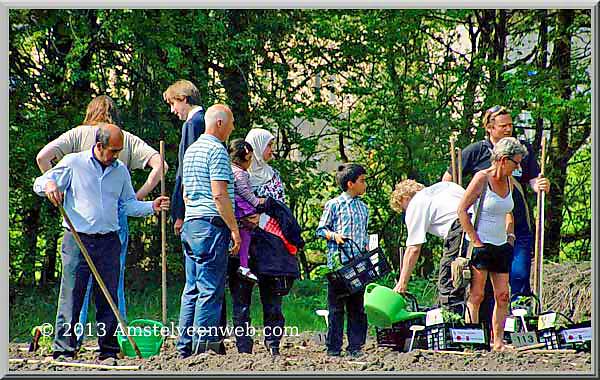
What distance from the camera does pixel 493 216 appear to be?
6430 millimetres

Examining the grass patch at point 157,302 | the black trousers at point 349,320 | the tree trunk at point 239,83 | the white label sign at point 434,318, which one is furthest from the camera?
the tree trunk at point 239,83

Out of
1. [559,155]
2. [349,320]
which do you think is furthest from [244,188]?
[559,155]

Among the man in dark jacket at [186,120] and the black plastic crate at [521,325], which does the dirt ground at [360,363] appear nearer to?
the black plastic crate at [521,325]

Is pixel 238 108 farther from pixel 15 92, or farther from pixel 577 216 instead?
pixel 577 216

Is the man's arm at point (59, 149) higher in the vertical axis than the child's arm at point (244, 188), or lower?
higher

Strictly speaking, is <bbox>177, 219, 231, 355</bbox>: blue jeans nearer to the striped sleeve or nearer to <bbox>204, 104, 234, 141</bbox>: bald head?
the striped sleeve

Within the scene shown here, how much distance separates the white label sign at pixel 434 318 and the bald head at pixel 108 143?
213 cm

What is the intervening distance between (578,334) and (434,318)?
88 cm

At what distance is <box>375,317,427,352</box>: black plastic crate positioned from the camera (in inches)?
260

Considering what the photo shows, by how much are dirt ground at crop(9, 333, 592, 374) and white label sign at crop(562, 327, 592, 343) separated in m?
0.09

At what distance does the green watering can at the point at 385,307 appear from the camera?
656 centimetres

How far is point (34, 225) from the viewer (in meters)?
9.30

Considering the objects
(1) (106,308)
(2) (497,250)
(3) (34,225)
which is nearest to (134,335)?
(1) (106,308)

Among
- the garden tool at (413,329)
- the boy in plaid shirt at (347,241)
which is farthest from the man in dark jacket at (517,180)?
the boy in plaid shirt at (347,241)
